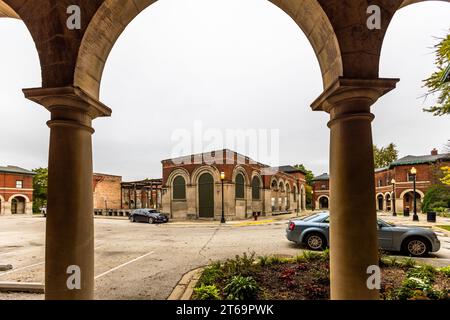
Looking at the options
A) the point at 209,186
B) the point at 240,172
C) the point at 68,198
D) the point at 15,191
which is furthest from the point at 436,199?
the point at 15,191

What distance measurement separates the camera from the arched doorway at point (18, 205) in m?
50.6

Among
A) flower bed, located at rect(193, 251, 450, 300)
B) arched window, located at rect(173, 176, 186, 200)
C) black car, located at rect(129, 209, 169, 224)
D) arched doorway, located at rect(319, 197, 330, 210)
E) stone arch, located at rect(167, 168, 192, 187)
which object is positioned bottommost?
arched doorway, located at rect(319, 197, 330, 210)

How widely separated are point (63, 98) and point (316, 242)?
952 centimetres

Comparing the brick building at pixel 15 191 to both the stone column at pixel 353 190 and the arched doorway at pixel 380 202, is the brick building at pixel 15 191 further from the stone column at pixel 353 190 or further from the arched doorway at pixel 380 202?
the arched doorway at pixel 380 202

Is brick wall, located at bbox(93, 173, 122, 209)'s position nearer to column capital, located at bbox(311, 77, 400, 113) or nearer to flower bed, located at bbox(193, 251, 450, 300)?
flower bed, located at bbox(193, 251, 450, 300)

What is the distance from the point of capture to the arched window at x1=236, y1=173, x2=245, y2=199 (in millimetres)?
28453

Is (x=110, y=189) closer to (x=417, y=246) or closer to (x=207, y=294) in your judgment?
(x=417, y=246)

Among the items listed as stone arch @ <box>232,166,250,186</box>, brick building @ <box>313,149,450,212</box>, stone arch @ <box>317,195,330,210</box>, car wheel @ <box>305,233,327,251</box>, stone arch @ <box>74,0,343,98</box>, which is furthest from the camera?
stone arch @ <box>317,195,330,210</box>

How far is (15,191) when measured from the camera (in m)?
49.5

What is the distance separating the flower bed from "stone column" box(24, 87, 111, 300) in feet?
7.40

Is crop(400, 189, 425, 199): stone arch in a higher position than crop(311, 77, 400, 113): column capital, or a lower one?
lower

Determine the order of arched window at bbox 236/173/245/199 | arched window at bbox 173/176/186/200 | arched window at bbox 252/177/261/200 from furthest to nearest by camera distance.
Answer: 1. arched window at bbox 252/177/261/200
2. arched window at bbox 236/173/245/199
3. arched window at bbox 173/176/186/200

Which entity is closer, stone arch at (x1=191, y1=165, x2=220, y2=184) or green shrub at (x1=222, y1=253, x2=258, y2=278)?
green shrub at (x1=222, y1=253, x2=258, y2=278)

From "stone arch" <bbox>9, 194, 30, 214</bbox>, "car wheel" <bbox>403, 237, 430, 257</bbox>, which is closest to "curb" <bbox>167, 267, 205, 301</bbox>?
"car wheel" <bbox>403, 237, 430, 257</bbox>
